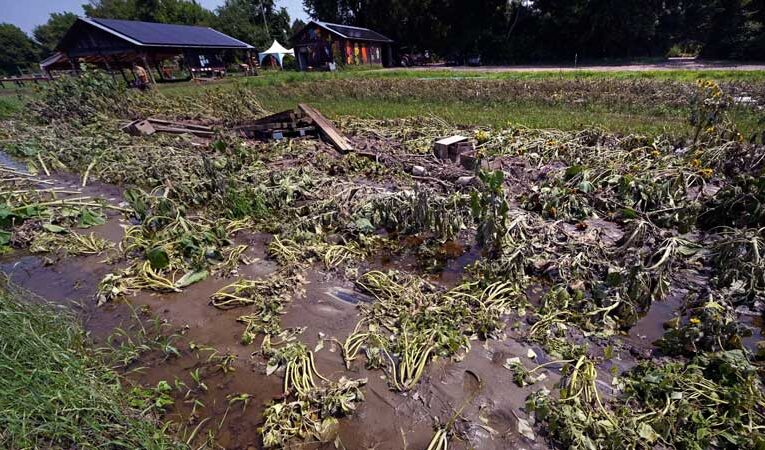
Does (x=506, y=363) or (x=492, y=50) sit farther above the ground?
(x=492, y=50)

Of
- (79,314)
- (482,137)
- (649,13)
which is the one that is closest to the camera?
(79,314)

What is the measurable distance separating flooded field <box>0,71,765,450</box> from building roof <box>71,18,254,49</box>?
22.7 metres

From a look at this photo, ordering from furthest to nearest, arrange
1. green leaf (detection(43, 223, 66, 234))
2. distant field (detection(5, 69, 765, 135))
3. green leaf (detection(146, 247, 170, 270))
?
1. distant field (detection(5, 69, 765, 135))
2. green leaf (detection(43, 223, 66, 234))
3. green leaf (detection(146, 247, 170, 270))

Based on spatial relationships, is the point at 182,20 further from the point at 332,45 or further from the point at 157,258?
the point at 157,258

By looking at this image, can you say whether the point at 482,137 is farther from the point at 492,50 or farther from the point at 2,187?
the point at 492,50

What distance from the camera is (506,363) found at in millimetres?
2691

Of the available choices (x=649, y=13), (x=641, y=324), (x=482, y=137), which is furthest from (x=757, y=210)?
(x=649, y=13)

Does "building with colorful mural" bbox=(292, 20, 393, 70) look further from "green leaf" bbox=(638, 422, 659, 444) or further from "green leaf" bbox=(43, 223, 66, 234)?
"green leaf" bbox=(638, 422, 659, 444)

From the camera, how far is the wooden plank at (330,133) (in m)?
7.54

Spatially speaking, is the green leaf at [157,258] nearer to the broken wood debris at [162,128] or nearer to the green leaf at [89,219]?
the green leaf at [89,219]

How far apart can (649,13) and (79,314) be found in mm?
36574

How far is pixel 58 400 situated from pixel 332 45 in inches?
1334

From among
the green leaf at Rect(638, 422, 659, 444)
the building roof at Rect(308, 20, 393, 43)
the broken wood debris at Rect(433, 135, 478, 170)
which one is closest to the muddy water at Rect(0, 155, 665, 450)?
the green leaf at Rect(638, 422, 659, 444)

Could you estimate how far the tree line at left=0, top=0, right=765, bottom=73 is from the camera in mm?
24453
